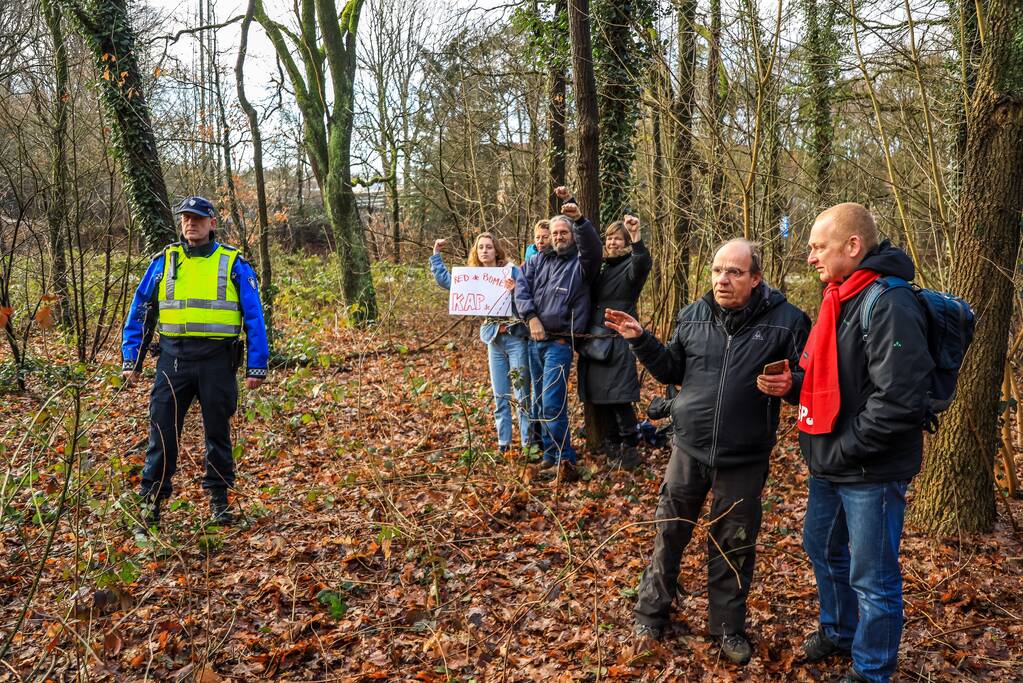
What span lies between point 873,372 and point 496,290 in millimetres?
3676

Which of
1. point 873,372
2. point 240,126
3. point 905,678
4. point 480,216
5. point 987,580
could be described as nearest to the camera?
point 873,372

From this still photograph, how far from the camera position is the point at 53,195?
914 cm

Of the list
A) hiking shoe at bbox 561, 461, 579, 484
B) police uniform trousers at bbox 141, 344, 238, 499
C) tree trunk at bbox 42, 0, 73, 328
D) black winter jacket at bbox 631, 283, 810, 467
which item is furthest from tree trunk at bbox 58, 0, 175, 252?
Result: black winter jacket at bbox 631, 283, 810, 467

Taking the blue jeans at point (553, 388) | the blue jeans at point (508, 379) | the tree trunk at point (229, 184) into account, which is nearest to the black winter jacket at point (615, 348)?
the blue jeans at point (553, 388)

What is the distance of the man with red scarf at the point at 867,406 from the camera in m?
2.74

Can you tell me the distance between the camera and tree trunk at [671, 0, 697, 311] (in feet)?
27.3

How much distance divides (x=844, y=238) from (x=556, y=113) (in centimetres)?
817

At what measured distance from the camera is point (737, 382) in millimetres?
3289

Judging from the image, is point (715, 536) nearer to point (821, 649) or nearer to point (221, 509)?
point (821, 649)

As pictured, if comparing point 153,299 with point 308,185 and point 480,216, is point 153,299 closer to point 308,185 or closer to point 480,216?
point 480,216

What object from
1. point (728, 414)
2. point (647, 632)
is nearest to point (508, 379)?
point (647, 632)

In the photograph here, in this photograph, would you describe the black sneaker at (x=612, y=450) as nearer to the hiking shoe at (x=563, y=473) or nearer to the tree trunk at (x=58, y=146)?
the hiking shoe at (x=563, y=473)

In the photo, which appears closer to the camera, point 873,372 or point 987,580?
point 873,372

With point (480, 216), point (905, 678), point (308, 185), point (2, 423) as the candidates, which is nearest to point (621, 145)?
point (480, 216)
